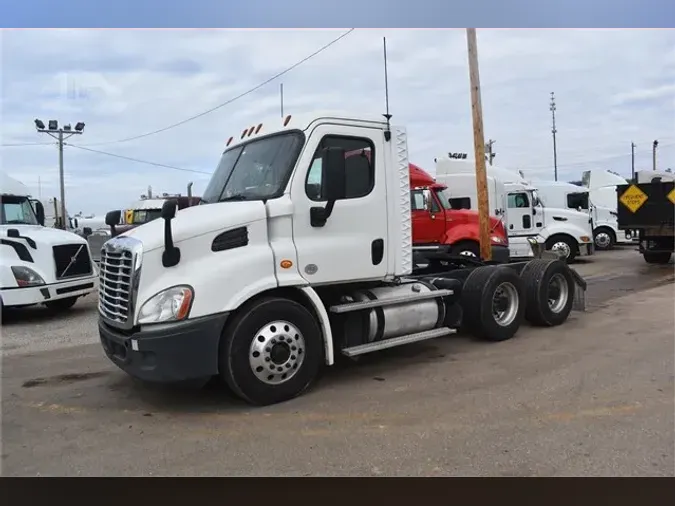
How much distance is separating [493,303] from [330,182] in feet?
10.8

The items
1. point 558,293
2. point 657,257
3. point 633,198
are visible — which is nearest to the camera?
point 558,293

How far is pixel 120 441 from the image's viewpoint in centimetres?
437

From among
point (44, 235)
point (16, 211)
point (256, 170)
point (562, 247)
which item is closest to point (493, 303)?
point (256, 170)

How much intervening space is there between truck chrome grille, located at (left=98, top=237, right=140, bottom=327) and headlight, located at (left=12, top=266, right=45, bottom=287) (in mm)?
4943

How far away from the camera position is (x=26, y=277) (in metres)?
9.41

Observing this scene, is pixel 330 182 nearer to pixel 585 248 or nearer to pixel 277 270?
pixel 277 270

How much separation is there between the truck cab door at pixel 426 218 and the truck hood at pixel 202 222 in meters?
8.51

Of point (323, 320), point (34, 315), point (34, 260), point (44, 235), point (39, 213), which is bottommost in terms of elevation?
point (34, 315)

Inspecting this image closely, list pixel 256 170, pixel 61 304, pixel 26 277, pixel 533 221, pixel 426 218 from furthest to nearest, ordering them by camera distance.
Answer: pixel 533 221 < pixel 426 218 < pixel 61 304 < pixel 26 277 < pixel 256 170

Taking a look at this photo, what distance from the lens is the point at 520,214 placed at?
17469 mm

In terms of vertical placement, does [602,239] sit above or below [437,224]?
below

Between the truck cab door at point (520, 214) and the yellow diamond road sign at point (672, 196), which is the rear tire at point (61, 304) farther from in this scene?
the yellow diamond road sign at point (672, 196)

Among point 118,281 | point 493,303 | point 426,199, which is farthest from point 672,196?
point 118,281

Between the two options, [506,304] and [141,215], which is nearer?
[506,304]
